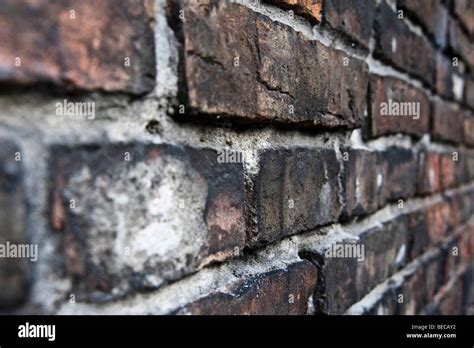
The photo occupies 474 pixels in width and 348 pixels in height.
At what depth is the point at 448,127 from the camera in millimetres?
1308

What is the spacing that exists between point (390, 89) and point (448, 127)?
1.63ft

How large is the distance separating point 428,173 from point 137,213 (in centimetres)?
90

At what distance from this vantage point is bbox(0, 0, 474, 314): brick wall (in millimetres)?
308

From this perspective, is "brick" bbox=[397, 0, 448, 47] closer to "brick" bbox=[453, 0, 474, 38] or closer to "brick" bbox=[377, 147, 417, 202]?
"brick" bbox=[453, 0, 474, 38]

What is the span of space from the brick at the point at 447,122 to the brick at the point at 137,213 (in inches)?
33.1

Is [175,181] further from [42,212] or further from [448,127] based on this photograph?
[448,127]

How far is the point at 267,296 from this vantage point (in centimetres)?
53

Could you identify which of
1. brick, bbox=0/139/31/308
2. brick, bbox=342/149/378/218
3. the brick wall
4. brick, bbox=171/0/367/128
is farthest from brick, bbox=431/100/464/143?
brick, bbox=0/139/31/308

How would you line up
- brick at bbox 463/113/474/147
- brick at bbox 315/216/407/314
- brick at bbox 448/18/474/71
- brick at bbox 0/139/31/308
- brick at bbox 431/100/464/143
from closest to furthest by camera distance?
brick at bbox 0/139/31/308
brick at bbox 315/216/407/314
brick at bbox 431/100/464/143
brick at bbox 448/18/474/71
brick at bbox 463/113/474/147

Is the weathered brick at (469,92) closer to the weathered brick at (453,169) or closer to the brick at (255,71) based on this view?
the weathered brick at (453,169)

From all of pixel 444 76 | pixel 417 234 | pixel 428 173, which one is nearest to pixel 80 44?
pixel 417 234

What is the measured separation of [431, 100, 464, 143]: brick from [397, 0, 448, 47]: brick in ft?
0.47

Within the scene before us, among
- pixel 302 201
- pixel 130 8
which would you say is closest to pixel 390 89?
pixel 302 201

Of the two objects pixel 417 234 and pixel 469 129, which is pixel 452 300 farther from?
pixel 469 129
